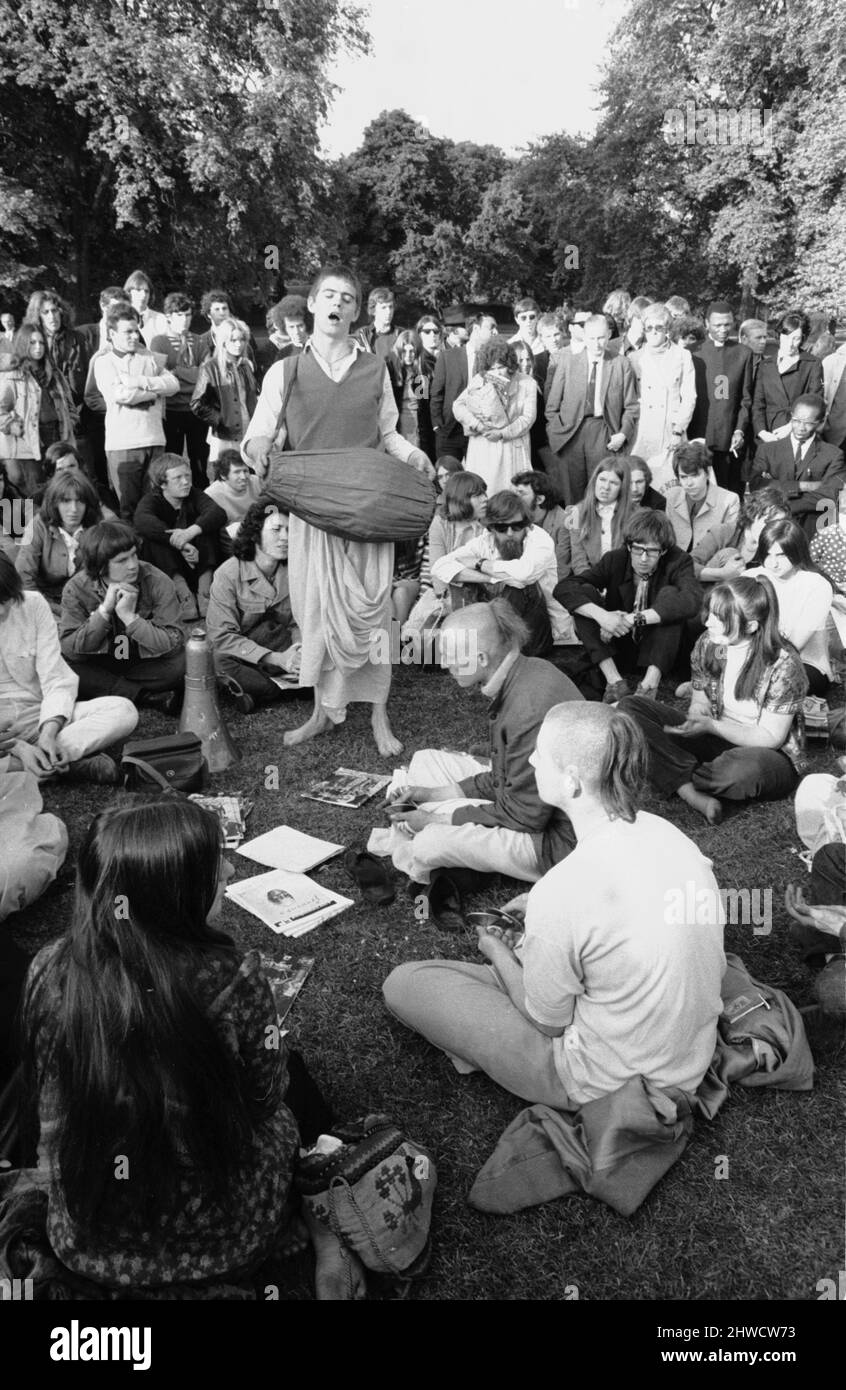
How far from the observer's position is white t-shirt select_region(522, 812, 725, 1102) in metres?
2.45

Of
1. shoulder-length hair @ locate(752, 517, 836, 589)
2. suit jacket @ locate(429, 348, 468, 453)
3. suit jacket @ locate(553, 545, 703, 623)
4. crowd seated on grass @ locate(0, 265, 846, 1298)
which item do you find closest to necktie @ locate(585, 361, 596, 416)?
crowd seated on grass @ locate(0, 265, 846, 1298)

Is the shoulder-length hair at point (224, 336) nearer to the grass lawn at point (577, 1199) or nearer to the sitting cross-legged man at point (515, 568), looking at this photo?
the sitting cross-legged man at point (515, 568)

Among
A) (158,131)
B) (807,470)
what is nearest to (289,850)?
(807,470)

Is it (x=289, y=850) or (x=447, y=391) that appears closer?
(x=289, y=850)

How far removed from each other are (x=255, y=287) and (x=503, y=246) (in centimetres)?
1587

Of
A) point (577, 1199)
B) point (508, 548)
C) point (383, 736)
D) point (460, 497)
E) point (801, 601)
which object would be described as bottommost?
point (577, 1199)

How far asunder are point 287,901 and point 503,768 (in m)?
1.03

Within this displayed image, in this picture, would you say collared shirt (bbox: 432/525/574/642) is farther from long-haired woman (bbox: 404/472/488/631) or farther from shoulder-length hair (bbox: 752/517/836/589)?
shoulder-length hair (bbox: 752/517/836/589)

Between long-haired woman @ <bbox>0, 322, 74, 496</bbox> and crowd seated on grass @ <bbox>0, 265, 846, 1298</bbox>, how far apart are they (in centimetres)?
3

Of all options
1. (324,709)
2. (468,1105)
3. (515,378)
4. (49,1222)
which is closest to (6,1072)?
(49,1222)

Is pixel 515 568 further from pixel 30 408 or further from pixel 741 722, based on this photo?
pixel 30 408

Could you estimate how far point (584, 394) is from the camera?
27.6 ft

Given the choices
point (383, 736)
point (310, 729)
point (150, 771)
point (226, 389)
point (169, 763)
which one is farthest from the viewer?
point (226, 389)

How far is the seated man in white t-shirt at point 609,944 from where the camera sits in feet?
8.05
